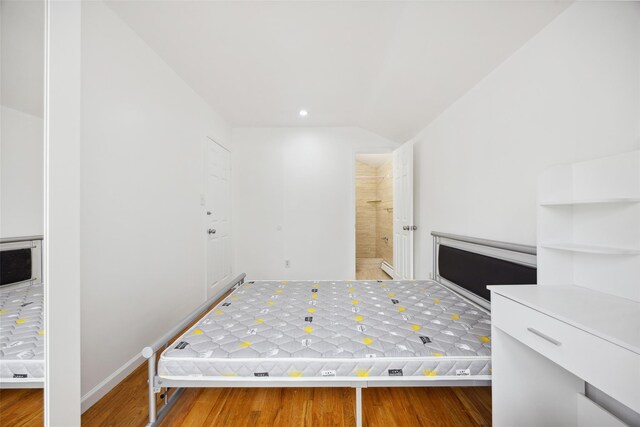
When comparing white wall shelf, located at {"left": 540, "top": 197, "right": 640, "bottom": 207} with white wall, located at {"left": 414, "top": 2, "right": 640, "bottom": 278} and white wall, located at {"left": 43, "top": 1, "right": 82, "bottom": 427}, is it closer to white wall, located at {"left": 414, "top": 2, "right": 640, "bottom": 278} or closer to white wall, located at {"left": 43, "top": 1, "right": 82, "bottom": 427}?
white wall, located at {"left": 414, "top": 2, "right": 640, "bottom": 278}

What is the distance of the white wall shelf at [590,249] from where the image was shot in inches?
39.6

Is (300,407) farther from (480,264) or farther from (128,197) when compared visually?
(128,197)

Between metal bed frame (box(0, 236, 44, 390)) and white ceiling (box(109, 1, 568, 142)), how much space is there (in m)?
1.69

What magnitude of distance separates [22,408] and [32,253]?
1.71ft

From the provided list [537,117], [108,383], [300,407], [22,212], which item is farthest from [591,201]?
[108,383]

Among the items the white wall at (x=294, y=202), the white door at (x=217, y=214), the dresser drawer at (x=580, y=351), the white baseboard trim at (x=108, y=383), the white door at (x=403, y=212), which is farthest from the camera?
the white wall at (x=294, y=202)

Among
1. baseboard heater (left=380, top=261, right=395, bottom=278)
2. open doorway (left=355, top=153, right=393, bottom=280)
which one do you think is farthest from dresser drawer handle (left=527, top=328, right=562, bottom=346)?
open doorway (left=355, top=153, right=393, bottom=280)

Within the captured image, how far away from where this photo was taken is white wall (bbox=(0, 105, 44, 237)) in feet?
2.60

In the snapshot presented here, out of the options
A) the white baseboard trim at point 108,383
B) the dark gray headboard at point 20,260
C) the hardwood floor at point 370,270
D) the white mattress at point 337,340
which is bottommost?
the hardwood floor at point 370,270

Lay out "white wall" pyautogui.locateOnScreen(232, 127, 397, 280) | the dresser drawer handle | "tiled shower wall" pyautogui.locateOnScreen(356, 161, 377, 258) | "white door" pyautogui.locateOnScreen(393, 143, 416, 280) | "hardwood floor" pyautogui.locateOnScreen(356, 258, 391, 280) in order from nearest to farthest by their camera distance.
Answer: the dresser drawer handle, "white door" pyautogui.locateOnScreen(393, 143, 416, 280), "white wall" pyautogui.locateOnScreen(232, 127, 397, 280), "hardwood floor" pyautogui.locateOnScreen(356, 258, 391, 280), "tiled shower wall" pyautogui.locateOnScreen(356, 161, 377, 258)

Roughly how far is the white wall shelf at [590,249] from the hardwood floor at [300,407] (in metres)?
1.02

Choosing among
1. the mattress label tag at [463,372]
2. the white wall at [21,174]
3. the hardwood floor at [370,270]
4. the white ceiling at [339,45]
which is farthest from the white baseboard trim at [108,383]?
the hardwood floor at [370,270]

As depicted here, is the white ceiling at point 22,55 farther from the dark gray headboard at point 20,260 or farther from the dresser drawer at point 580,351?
the dresser drawer at point 580,351

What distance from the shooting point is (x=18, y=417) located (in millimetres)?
823
